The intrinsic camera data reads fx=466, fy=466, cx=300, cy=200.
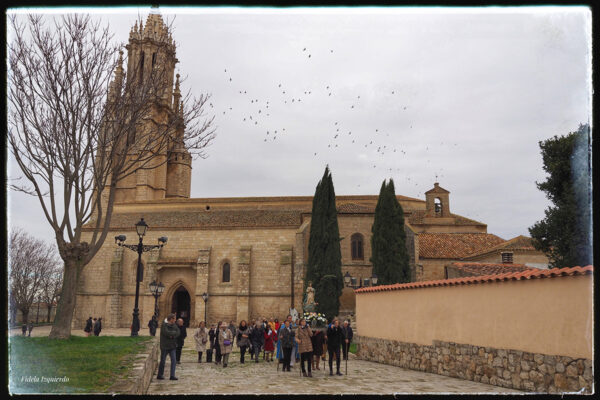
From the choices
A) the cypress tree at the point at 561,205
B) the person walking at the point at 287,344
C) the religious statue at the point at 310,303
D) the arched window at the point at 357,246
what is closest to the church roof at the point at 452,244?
the arched window at the point at 357,246

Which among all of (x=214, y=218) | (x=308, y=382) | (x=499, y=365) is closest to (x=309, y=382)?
(x=308, y=382)

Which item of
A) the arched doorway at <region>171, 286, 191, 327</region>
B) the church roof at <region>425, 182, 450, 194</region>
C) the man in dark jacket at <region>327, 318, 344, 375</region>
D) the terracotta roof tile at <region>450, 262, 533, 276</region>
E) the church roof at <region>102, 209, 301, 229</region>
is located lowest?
the arched doorway at <region>171, 286, 191, 327</region>

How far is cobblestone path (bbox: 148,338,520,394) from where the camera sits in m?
8.30

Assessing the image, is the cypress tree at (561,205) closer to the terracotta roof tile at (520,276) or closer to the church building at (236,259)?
the terracotta roof tile at (520,276)

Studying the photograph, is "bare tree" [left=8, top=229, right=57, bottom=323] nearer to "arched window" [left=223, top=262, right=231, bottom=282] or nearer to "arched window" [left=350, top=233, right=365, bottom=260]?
"arched window" [left=223, top=262, right=231, bottom=282]

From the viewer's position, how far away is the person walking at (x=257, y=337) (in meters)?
14.9

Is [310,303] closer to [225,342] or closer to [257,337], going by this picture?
[257,337]

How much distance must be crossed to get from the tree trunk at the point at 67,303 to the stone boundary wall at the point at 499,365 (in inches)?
348

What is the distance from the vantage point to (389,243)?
27.6m

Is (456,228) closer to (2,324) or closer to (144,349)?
(144,349)

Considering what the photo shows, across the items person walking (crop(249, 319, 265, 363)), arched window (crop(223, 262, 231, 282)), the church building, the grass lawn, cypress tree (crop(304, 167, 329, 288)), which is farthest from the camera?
arched window (crop(223, 262, 231, 282))

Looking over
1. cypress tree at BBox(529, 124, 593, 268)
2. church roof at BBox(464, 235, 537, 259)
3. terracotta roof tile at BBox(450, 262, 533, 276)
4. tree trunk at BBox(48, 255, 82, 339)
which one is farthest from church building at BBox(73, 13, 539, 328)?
tree trunk at BBox(48, 255, 82, 339)

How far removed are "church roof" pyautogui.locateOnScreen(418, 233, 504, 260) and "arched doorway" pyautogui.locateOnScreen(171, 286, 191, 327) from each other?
1720cm

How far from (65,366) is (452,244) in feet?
94.0
